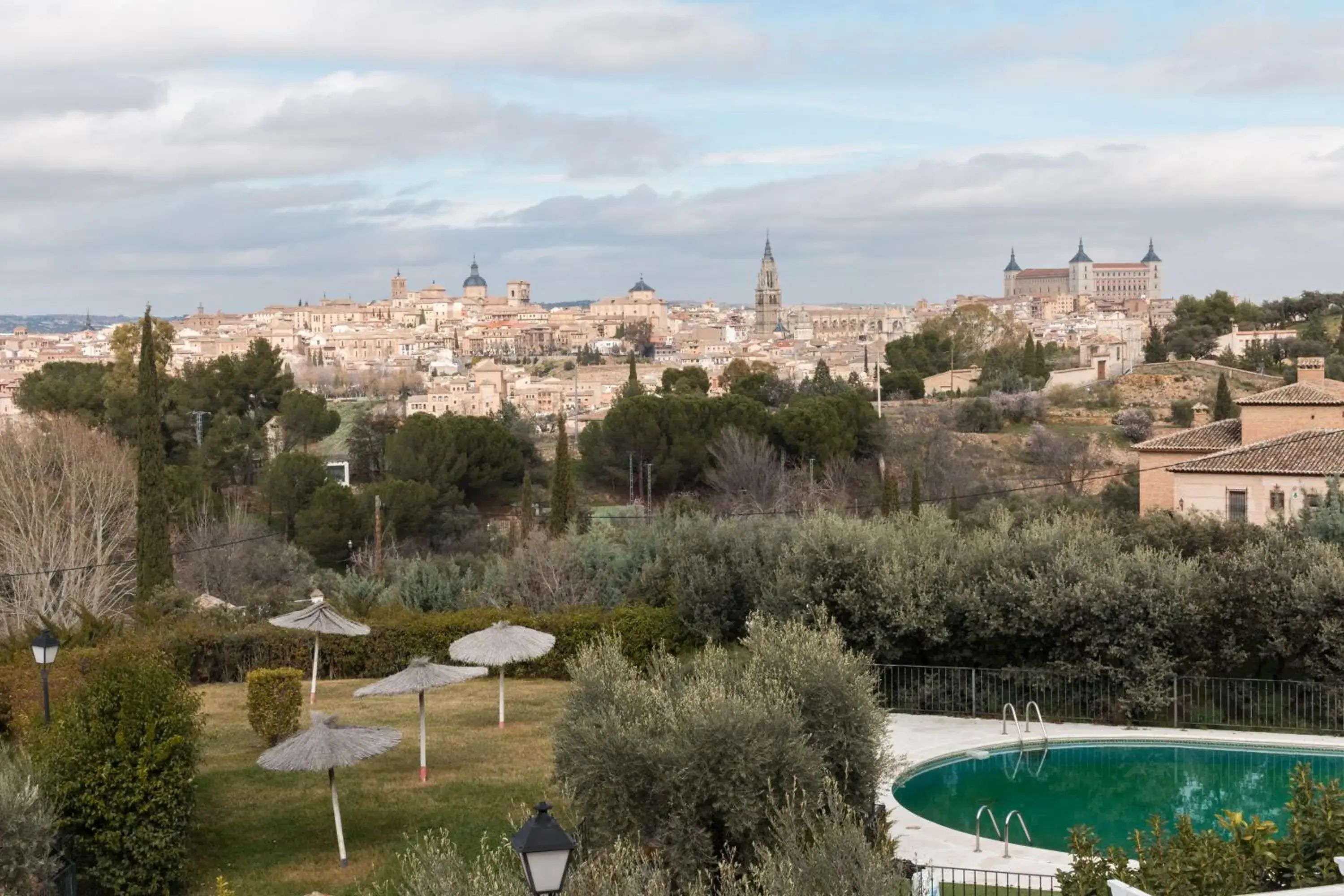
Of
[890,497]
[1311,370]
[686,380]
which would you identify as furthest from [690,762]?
[686,380]

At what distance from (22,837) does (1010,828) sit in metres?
7.99

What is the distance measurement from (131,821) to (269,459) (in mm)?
38775

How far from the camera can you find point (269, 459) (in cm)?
4756

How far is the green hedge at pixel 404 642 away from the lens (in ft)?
59.6

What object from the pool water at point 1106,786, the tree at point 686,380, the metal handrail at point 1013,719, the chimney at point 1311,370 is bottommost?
the pool water at point 1106,786

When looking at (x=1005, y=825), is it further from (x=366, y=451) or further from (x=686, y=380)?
(x=686, y=380)

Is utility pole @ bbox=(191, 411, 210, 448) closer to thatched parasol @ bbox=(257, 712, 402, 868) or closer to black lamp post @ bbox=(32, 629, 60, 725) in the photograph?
black lamp post @ bbox=(32, 629, 60, 725)

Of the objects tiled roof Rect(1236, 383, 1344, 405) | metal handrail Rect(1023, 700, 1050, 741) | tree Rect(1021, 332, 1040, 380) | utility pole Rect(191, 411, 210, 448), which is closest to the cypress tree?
tiled roof Rect(1236, 383, 1344, 405)

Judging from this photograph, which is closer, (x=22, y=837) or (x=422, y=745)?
(x=22, y=837)

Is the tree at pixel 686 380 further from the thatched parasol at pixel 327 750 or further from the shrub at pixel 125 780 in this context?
the shrub at pixel 125 780

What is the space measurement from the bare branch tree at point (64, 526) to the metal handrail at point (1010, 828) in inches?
683

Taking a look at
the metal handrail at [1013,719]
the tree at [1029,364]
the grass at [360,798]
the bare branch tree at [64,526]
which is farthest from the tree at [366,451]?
the metal handrail at [1013,719]

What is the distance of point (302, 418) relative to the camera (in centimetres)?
5334

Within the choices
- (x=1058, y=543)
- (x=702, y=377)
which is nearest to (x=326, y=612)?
(x=1058, y=543)
